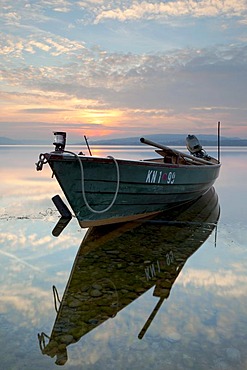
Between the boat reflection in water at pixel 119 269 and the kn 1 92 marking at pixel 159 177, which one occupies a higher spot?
the kn 1 92 marking at pixel 159 177

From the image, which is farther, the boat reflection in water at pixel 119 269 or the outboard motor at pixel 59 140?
the outboard motor at pixel 59 140

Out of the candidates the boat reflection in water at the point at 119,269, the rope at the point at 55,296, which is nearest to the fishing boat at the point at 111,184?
the boat reflection in water at the point at 119,269

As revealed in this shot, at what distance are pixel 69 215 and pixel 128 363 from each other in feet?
23.3

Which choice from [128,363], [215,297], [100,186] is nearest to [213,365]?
[128,363]

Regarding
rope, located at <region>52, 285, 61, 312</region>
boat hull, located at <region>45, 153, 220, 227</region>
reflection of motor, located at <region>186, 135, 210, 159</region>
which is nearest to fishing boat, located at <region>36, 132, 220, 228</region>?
boat hull, located at <region>45, 153, 220, 227</region>

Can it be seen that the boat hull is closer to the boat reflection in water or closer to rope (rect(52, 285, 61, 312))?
the boat reflection in water

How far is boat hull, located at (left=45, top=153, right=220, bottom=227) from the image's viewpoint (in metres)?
7.13

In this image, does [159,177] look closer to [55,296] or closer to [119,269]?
[119,269]

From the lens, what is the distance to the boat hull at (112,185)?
713cm

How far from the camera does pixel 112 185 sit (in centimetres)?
773

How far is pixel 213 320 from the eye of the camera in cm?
403

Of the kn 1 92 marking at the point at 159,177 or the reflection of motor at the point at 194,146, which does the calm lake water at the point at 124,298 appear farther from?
the reflection of motor at the point at 194,146

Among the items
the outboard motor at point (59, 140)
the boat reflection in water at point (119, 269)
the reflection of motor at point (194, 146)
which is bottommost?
the boat reflection in water at point (119, 269)

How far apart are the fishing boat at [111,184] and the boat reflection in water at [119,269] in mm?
422
